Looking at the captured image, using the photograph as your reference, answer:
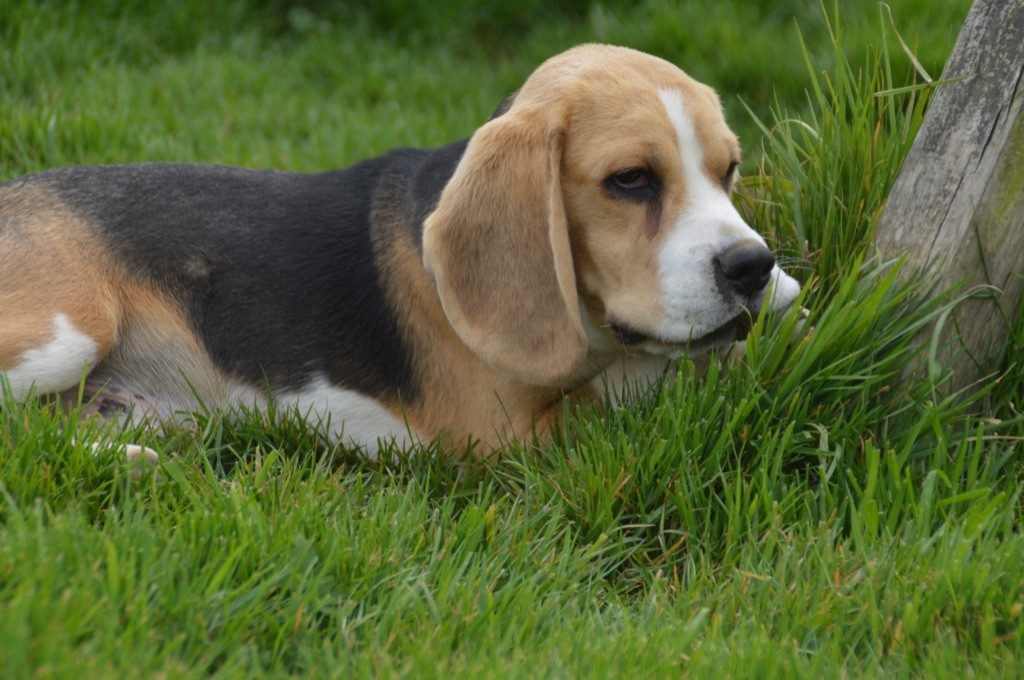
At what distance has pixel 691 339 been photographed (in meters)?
3.78

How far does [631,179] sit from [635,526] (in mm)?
1068

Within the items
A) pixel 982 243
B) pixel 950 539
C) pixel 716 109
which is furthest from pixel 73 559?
pixel 982 243

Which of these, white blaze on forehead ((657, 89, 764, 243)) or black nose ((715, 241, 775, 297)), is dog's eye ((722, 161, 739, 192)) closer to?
white blaze on forehead ((657, 89, 764, 243))

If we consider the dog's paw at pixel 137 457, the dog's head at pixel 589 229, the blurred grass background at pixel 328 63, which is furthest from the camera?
Answer: the blurred grass background at pixel 328 63

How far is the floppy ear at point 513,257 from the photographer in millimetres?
3828

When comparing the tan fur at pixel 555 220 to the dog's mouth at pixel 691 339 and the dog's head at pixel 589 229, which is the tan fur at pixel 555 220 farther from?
the dog's mouth at pixel 691 339

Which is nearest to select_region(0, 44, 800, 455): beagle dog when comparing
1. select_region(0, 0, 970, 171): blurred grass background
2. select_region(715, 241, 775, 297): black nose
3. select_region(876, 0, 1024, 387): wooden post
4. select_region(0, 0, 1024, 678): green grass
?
select_region(715, 241, 775, 297): black nose

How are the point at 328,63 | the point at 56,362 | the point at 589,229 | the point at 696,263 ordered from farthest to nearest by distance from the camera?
the point at 328,63, the point at 56,362, the point at 589,229, the point at 696,263

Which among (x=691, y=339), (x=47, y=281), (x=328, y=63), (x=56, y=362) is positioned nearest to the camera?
(x=691, y=339)

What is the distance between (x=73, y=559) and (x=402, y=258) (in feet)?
6.11

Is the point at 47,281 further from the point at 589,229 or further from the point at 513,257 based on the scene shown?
the point at 589,229

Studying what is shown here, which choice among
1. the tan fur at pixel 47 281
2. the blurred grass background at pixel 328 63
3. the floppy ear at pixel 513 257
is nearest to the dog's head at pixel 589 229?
the floppy ear at pixel 513 257

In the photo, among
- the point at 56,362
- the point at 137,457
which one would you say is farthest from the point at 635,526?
the point at 56,362

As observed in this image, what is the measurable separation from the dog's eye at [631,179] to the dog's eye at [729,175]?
0.36 meters
